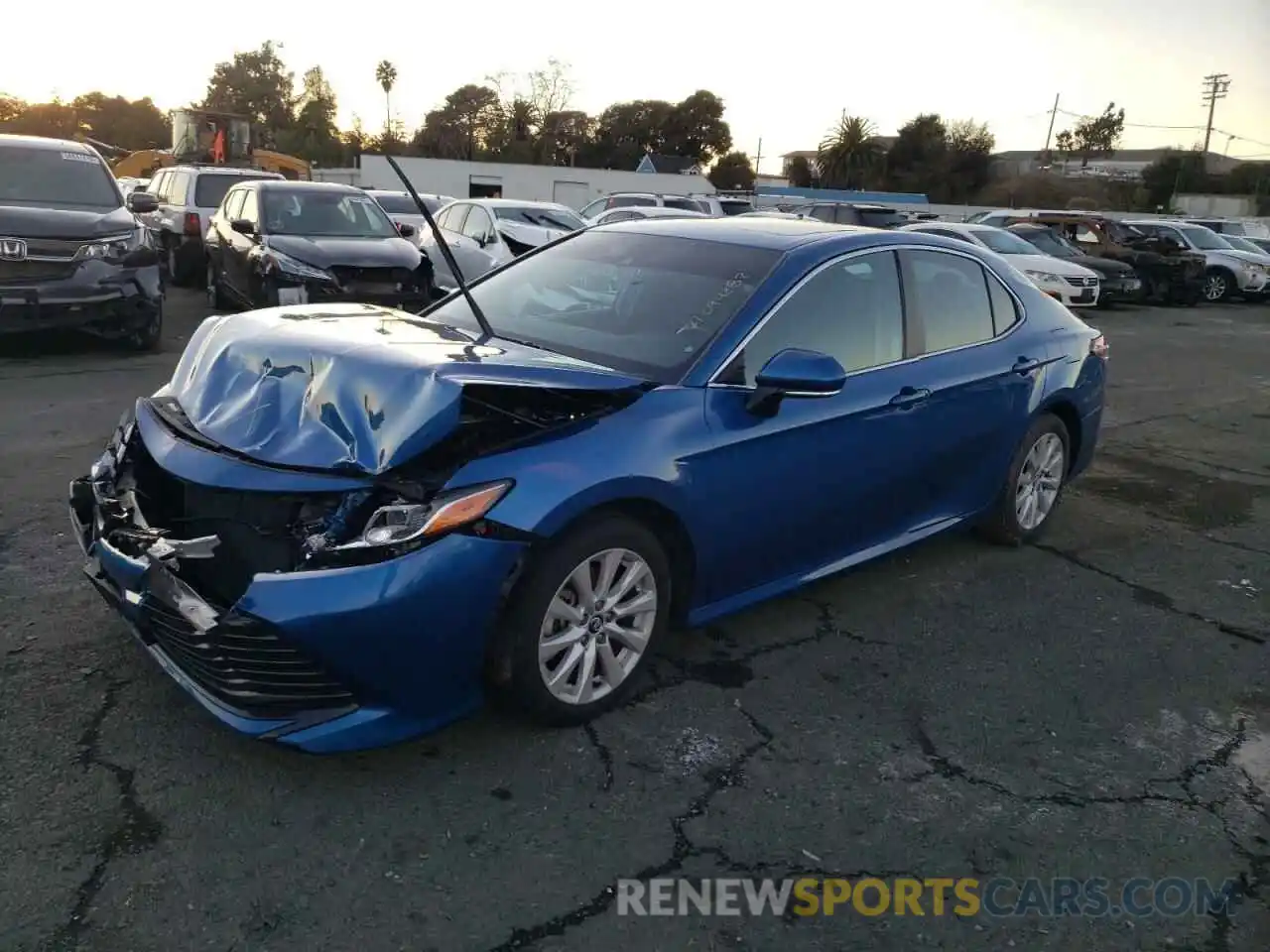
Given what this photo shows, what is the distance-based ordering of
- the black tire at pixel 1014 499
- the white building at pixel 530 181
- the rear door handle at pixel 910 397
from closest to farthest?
the rear door handle at pixel 910 397, the black tire at pixel 1014 499, the white building at pixel 530 181

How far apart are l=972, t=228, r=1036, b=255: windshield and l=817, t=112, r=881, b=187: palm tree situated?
51524 mm

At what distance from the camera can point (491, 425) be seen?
3229 mm

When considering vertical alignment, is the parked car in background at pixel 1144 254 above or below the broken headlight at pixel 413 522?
above

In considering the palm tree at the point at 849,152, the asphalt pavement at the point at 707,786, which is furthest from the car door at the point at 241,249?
the palm tree at the point at 849,152

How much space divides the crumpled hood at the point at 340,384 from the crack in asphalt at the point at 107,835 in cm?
98

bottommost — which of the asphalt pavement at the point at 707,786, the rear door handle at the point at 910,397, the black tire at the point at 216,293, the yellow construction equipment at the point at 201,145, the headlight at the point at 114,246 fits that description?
the asphalt pavement at the point at 707,786

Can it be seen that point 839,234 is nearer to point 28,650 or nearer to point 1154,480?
point 28,650

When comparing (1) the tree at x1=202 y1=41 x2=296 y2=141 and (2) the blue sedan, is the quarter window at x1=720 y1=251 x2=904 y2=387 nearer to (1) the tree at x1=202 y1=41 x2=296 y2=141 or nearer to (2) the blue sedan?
(2) the blue sedan

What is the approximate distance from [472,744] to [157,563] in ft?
3.65

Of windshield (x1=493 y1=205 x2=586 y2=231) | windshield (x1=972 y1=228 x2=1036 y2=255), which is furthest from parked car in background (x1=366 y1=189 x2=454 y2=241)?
windshield (x1=972 y1=228 x2=1036 y2=255)

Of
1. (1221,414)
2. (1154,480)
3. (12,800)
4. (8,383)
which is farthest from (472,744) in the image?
(1221,414)

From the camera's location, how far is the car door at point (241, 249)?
35.3ft

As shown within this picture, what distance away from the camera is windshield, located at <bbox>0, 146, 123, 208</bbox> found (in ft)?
29.7

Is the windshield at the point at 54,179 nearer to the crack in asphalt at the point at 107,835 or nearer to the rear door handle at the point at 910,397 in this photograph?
the crack in asphalt at the point at 107,835
